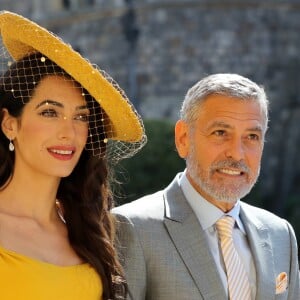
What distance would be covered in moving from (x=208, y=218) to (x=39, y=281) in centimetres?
80

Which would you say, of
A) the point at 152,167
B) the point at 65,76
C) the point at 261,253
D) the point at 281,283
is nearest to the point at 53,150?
the point at 65,76

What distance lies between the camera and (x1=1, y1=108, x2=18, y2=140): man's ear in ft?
11.4

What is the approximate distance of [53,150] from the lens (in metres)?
3.40

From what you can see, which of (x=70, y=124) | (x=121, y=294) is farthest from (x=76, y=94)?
(x=121, y=294)

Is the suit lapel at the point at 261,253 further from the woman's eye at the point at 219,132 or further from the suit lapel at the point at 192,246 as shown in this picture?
the woman's eye at the point at 219,132

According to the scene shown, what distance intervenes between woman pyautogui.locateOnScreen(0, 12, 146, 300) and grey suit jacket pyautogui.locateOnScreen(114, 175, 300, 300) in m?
0.08

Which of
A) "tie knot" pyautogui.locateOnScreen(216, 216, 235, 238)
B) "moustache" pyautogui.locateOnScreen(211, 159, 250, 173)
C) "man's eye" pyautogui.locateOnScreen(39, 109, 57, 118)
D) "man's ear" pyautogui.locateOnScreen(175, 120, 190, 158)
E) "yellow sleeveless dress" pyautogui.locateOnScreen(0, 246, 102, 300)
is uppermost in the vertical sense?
"man's eye" pyautogui.locateOnScreen(39, 109, 57, 118)

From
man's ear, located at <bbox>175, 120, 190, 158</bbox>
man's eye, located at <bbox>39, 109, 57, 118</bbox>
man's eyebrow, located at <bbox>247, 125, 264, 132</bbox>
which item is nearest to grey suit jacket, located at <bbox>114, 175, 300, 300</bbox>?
man's ear, located at <bbox>175, 120, 190, 158</bbox>

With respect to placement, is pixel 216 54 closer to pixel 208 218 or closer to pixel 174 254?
pixel 208 218

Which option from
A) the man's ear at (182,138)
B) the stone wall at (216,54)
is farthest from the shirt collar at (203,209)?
the stone wall at (216,54)

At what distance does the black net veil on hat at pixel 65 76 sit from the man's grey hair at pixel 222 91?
0.22 meters

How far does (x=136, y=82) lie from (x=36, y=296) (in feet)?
35.1

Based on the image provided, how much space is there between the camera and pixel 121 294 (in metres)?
3.46

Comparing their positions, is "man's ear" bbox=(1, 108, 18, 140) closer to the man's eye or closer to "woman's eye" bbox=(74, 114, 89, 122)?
the man's eye
